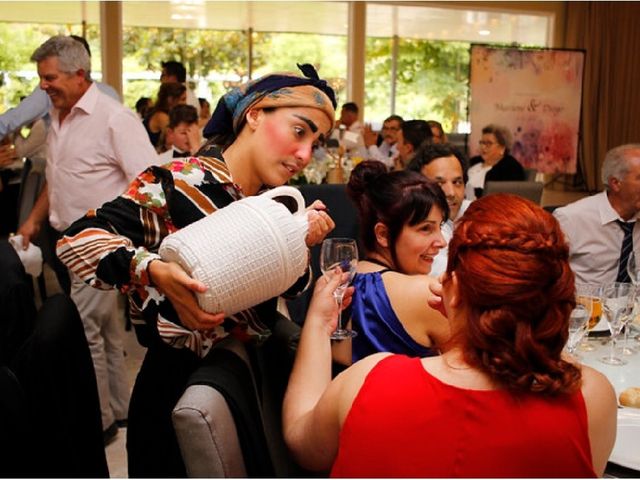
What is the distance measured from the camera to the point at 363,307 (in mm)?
1842

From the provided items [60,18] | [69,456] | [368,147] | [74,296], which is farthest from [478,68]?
[69,456]

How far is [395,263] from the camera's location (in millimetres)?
2080

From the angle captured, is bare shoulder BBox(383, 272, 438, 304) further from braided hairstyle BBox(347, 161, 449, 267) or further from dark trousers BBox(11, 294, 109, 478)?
dark trousers BBox(11, 294, 109, 478)

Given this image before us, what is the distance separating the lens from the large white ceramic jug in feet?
3.86

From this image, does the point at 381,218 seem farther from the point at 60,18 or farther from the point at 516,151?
the point at 60,18

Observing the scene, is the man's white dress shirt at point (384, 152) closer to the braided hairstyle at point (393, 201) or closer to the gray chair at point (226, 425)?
the braided hairstyle at point (393, 201)

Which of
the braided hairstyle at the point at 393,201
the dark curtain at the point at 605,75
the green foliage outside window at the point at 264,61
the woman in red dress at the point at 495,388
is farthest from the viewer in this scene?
the dark curtain at the point at 605,75

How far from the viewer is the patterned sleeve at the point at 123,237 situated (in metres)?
→ 1.34

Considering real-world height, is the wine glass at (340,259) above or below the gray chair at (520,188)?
above

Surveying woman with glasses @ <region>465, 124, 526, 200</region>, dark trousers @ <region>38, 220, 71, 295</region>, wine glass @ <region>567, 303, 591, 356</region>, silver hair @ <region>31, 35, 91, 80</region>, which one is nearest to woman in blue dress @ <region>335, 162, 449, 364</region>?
wine glass @ <region>567, 303, 591, 356</region>

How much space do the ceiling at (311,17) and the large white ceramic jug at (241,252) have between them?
29.7 ft

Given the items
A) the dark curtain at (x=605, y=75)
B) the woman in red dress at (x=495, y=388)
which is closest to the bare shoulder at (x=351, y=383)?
the woman in red dress at (x=495, y=388)

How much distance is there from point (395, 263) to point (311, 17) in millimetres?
8882

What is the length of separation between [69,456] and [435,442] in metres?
0.77
